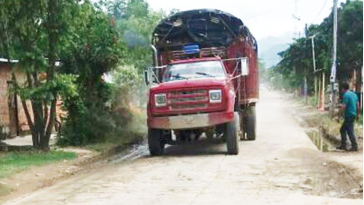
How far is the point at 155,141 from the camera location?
12.7m

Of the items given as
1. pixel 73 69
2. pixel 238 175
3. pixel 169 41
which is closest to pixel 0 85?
pixel 73 69

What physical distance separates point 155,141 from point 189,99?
150 centimetres

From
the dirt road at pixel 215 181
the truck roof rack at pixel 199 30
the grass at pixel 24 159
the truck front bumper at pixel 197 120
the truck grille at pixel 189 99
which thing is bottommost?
the dirt road at pixel 215 181

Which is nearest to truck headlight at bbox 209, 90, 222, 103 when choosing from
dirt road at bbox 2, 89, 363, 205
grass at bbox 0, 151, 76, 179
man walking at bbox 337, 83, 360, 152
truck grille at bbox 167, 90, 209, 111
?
truck grille at bbox 167, 90, 209, 111

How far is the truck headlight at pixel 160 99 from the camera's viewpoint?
12.1 meters

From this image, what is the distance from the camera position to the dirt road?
294 inches

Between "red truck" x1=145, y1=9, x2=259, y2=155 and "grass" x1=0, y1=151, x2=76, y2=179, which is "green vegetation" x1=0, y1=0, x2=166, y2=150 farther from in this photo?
"red truck" x1=145, y1=9, x2=259, y2=155

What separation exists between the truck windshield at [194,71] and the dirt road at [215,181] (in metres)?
1.98

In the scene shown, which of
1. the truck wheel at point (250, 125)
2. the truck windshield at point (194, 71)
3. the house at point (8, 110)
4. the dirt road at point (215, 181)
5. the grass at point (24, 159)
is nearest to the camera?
the dirt road at point (215, 181)

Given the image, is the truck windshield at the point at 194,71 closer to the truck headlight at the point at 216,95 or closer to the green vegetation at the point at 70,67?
the truck headlight at the point at 216,95

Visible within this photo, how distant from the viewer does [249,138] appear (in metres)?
15.7

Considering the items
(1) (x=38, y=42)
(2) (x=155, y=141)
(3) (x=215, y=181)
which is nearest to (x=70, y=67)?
(1) (x=38, y=42)

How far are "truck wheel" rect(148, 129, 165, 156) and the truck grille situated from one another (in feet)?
3.11

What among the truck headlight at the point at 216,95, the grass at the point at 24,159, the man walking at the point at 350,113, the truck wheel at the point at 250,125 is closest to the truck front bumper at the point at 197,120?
the truck headlight at the point at 216,95
